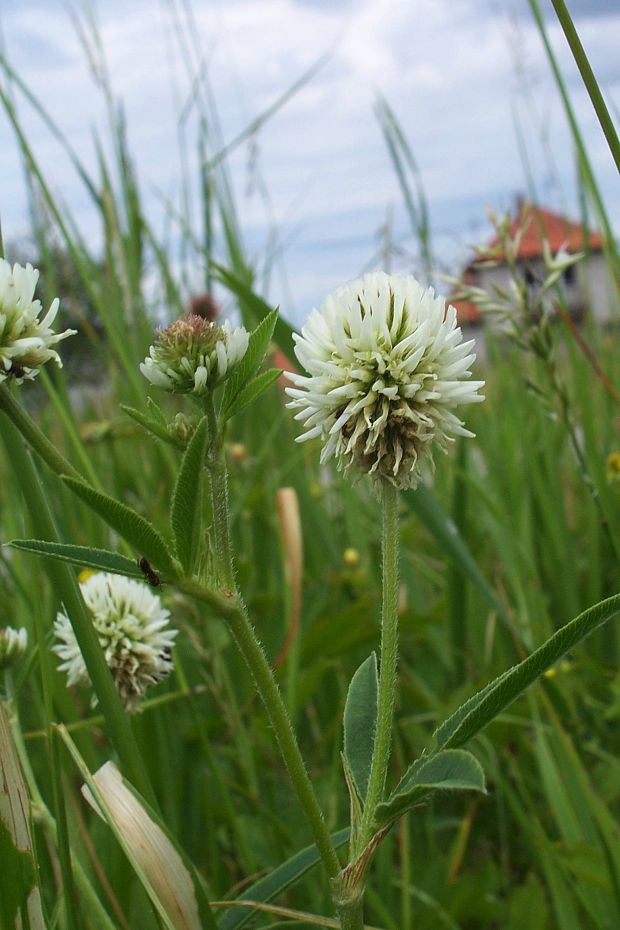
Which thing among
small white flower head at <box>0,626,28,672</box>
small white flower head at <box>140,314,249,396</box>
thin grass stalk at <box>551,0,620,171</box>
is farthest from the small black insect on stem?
thin grass stalk at <box>551,0,620,171</box>

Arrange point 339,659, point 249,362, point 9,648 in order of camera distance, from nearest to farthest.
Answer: point 249,362, point 9,648, point 339,659

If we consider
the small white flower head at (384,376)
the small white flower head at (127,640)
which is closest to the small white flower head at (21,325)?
the small white flower head at (384,376)

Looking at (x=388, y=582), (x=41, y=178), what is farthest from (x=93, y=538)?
(x=388, y=582)

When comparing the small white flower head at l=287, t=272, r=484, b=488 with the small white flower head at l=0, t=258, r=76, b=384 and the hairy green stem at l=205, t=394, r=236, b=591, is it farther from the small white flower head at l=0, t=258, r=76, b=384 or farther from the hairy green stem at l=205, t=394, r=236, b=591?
the small white flower head at l=0, t=258, r=76, b=384

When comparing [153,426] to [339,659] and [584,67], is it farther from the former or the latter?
[339,659]

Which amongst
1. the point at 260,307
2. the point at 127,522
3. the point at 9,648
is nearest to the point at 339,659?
the point at 260,307

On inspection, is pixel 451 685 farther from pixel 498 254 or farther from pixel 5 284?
pixel 5 284
